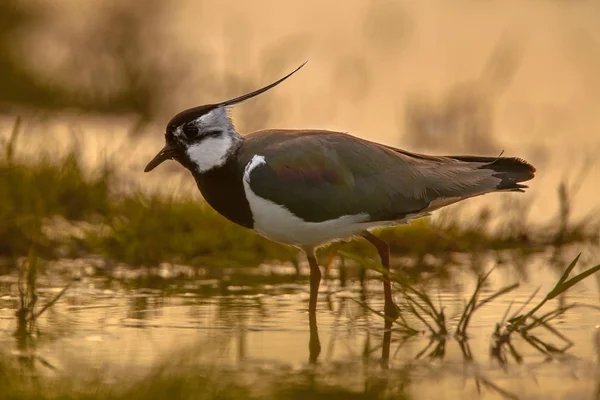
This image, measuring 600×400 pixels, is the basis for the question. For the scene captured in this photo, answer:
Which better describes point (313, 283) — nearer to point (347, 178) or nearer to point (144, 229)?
point (347, 178)

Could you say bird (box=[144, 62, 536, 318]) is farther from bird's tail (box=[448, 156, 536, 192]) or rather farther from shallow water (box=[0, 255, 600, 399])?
shallow water (box=[0, 255, 600, 399])

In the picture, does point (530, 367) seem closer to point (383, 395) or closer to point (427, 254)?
point (383, 395)

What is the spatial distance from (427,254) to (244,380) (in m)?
3.35

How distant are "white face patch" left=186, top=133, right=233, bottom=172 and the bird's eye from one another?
0.19ft

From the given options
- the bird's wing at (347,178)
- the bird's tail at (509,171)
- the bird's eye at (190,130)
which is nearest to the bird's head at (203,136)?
the bird's eye at (190,130)

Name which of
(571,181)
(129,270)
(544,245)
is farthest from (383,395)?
(571,181)

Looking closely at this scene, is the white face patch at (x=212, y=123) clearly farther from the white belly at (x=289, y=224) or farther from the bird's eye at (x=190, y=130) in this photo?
the white belly at (x=289, y=224)

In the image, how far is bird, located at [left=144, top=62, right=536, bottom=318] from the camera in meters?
6.04

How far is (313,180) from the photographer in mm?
6109

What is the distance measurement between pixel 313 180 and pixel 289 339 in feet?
3.23

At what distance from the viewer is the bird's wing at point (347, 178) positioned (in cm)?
605

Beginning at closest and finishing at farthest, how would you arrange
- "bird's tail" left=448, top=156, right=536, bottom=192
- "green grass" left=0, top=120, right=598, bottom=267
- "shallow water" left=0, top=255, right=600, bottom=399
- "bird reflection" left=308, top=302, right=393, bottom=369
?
"shallow water" left=0, top=255, right=600, bottom=399 < "bird reflection" left=308, top=302, right=393, bottom=369 < "bird's tail" left=448, top=156, right=536, bottom=192 < "green grass" left=0, top=120, right=598, bottom=267

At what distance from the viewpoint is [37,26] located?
48.6 ft

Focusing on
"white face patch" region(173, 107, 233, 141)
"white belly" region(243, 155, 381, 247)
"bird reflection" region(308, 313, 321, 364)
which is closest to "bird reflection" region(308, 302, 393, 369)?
"bird reflection" region(308, 313, 321, 364)
